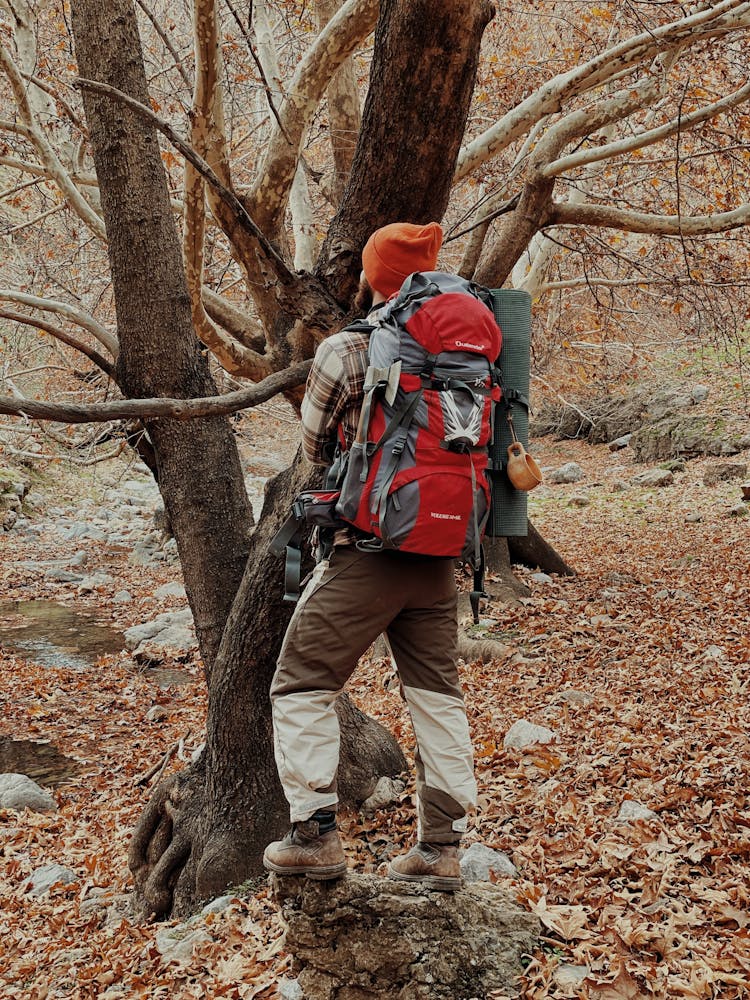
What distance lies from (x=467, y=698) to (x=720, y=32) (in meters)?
5.08

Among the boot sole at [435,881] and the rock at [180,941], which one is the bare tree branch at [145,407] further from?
the rock at [180,941]

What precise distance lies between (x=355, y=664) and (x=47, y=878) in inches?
141

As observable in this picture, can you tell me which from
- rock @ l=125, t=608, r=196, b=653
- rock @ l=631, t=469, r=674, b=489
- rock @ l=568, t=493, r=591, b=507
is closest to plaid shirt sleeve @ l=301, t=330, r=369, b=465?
rock @ l=125, t=608, r=196, b=653

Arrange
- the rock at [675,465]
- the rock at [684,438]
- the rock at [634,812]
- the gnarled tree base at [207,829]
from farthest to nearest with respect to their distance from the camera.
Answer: the rock at [684,438] < the rock at [675,465] < the gnarled tree base at [207,829] < the rock at [634,812]

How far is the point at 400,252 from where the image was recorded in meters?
2.89

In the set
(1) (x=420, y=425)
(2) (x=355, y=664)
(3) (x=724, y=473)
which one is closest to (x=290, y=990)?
(2) (x=355, y=664)

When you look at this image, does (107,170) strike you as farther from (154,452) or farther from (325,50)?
(325,50)

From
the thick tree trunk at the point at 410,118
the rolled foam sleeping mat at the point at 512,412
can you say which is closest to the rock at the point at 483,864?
the rolled foam sleeping mat at the point at 512,412

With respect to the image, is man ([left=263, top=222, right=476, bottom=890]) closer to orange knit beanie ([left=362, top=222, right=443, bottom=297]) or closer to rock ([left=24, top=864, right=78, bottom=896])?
orange knit beanie ([left=362, top=222, right=443, bottom=297])

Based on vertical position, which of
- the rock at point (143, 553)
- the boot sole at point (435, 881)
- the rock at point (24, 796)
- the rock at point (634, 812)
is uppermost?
the boot sole at point (435, 881)

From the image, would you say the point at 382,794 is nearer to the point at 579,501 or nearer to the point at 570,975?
the point at 570,975

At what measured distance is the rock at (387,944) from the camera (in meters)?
2.87

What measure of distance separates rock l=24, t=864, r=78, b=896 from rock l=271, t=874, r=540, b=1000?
9.05ft

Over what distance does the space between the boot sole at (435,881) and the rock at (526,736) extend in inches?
84.1
